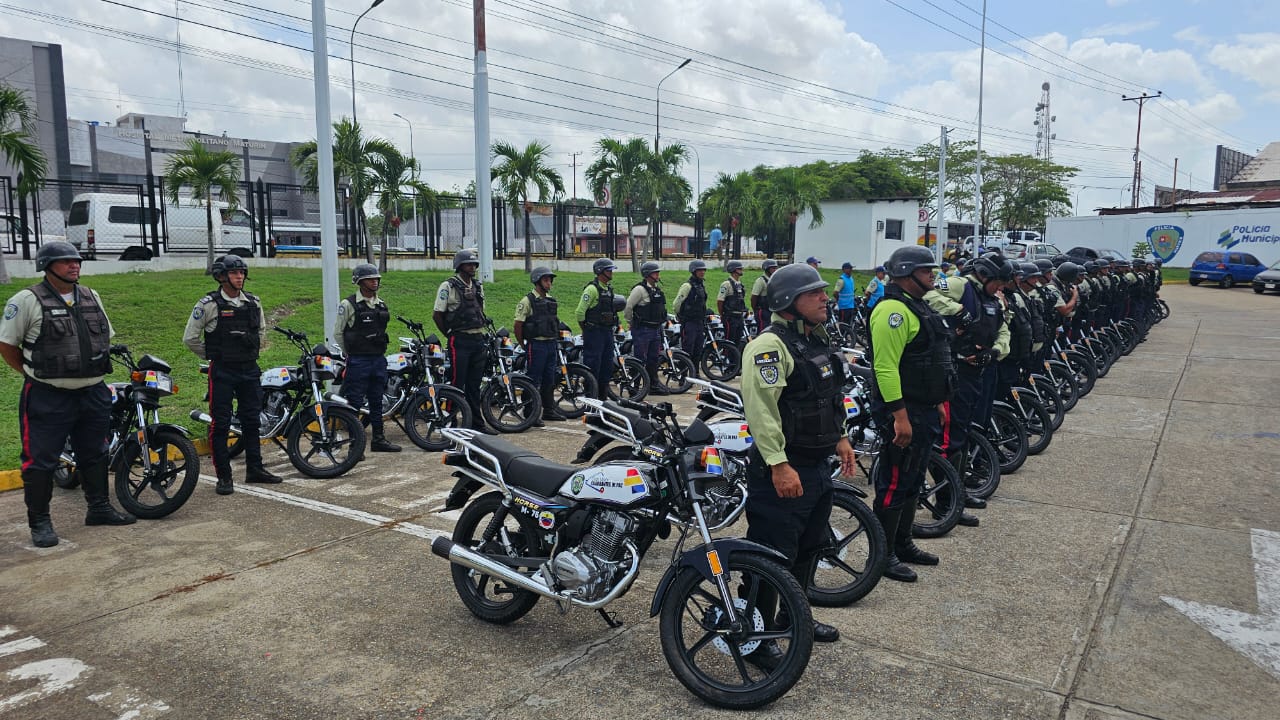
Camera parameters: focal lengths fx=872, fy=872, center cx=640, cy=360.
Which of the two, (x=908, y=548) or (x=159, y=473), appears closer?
(x=908, y=548)

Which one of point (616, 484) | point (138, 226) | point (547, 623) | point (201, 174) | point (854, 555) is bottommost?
point (547, 623)

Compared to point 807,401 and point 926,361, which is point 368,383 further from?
point 807,401

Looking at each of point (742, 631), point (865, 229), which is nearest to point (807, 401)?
point (742, 631)

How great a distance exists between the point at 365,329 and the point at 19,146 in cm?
Result: 1090

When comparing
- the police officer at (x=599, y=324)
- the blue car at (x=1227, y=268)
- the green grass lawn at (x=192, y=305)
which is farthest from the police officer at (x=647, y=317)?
the blue car at (x=1227, y=268)

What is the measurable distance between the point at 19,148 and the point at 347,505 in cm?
1258

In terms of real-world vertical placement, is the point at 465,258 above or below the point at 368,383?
above

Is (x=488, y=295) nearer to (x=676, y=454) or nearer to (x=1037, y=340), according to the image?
(x=1037, y=340)

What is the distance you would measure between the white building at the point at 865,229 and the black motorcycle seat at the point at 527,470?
40.7m

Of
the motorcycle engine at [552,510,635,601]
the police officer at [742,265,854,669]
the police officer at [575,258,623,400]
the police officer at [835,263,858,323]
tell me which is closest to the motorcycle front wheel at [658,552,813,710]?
the police officer at [742,265,854,669]

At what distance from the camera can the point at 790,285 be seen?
3941 mm

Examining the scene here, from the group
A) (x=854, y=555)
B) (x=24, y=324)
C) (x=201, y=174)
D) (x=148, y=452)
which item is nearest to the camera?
(x=854, y=555)

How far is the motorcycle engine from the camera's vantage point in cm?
402

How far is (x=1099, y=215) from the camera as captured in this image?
47000 millimetres
